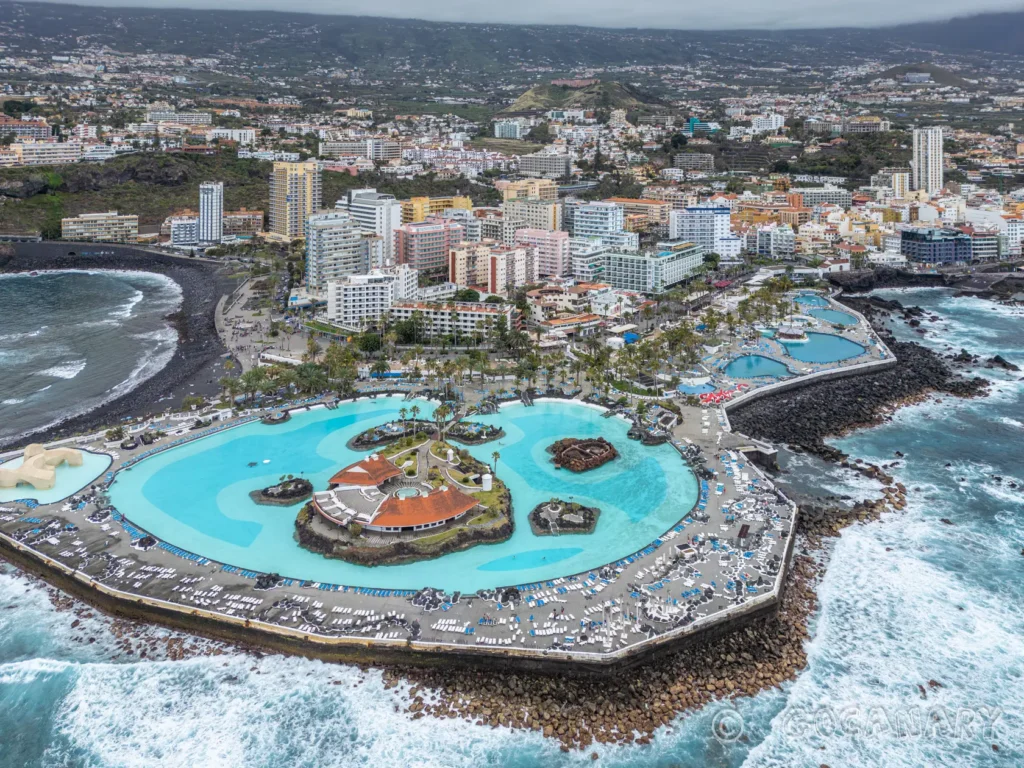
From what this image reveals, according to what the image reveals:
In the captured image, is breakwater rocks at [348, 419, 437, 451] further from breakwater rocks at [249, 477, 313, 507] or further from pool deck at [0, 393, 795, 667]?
pool deck at [0, 393, 795, 667]

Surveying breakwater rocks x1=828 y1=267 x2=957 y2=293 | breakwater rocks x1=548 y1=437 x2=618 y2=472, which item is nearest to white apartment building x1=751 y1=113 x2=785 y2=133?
breakwater rocks x1=828 y1=267 x2=957 y2=293

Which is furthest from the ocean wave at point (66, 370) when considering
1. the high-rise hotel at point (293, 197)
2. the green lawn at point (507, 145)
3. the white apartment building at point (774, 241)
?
the green lawn at point (507, 145)

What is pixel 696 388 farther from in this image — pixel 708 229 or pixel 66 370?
pixel 708 229

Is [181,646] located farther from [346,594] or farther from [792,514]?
[792,514]

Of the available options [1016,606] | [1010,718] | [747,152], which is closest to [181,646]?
[1010,718]

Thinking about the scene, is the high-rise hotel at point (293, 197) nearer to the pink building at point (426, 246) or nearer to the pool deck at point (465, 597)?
the pink building at point (426, 246)

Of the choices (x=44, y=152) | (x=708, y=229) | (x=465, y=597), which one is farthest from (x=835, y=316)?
(x=44, y=152)

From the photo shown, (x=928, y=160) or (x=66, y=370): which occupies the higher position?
(x=928, y=160)
